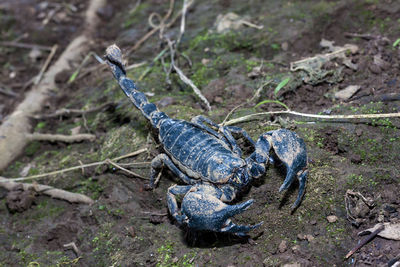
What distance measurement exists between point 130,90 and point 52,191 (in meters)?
1.50

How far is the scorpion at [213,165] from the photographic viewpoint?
2922 mm

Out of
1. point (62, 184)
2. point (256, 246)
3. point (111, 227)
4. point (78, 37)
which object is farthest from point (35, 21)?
point (256, 246)

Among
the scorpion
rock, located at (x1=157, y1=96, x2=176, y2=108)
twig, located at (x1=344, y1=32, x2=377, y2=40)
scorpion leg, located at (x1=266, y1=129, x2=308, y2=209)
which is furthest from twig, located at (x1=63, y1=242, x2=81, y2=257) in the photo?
twig, located at (x1=344, y1=32, x2=377, y2=40)

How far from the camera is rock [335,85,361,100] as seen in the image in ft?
13.1

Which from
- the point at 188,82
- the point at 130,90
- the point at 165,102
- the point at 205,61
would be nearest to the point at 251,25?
the point at 205,61

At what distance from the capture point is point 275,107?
4.06 meters

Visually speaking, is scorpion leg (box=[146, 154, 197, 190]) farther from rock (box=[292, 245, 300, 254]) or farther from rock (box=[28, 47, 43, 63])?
rock (box=[28, 47, 43, 63])

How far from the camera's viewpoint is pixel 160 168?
12.6 ft

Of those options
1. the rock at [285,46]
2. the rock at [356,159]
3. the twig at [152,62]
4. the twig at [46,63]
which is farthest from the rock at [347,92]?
the twig at [46,63]

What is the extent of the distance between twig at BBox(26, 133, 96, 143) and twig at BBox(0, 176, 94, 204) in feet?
2.42

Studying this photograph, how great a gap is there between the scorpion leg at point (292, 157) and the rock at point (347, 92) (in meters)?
1.21

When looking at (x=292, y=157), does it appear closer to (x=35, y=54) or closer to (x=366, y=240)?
(x=366, y=240)

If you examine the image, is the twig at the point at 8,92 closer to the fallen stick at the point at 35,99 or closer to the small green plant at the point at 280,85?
the fallen stick at the point at 35,99

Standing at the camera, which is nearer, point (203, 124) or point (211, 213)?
point (211, 213)
